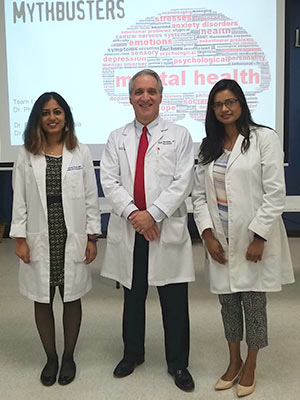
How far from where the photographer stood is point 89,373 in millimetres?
2109

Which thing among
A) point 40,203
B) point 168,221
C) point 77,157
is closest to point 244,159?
point 168,221

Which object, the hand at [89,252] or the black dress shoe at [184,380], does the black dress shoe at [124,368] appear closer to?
the black dress shoe at [184,380]

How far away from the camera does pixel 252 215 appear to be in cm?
181

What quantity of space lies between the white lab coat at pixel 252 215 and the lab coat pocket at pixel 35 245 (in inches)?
28.5

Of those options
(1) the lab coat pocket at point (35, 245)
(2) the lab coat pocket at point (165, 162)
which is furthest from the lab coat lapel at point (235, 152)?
(1) the lab coat pocket at point (35, 245)

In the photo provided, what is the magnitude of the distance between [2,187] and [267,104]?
2.98 metres

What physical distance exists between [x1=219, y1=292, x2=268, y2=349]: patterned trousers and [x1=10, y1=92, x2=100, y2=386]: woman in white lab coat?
0.68m

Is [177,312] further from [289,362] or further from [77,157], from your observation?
[77,157]

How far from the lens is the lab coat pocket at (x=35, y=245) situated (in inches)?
76.9

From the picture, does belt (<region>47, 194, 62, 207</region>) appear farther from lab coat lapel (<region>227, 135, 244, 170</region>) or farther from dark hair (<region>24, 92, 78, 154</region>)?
lab coat lapel (<region>227, 135, 244, 170</region>)

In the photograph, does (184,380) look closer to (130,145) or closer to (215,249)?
(215,249)

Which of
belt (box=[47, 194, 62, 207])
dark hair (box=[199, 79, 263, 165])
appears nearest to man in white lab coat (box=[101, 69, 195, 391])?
dark hair (box=[199, 79, 263, 165])

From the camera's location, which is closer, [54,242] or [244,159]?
[244,159]

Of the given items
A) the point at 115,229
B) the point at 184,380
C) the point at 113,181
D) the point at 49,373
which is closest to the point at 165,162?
the point at 113,181
